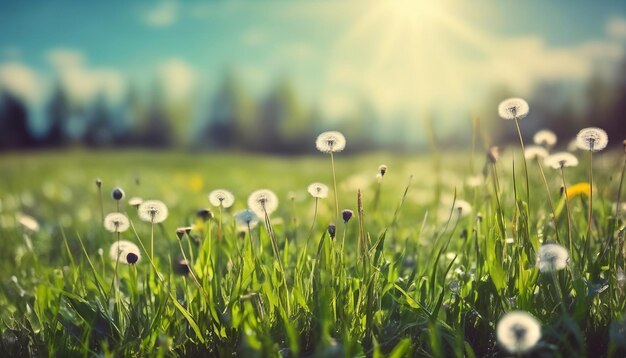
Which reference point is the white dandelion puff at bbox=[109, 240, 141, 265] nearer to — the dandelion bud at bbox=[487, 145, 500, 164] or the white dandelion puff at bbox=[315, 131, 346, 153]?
the white dandelion puff at bbox=[315, 131, 346, 153]

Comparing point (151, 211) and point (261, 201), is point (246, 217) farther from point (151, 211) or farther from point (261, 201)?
point (151, 211)

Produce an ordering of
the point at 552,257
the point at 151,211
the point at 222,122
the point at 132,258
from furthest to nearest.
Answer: the point at 222,122 < the point at 151,211 < the point at 132,258 < the point at 552,257

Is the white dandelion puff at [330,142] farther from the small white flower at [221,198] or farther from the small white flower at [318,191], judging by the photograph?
the small white flower at [221,198]

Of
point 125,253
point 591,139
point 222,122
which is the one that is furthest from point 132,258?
point 222,122

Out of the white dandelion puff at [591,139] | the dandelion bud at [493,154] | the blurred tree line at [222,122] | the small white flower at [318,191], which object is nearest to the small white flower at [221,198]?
the small white flower at [318,191]

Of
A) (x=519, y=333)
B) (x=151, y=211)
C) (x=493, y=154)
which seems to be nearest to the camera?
(x=519, y=333)

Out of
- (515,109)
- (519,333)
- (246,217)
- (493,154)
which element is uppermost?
(515,109)

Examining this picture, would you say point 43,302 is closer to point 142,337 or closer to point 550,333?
point 142,337
